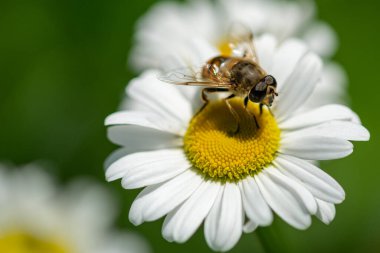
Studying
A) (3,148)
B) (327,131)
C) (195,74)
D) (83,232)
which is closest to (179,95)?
(195,74)

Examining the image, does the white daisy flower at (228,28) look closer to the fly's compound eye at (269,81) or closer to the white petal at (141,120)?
the white petal at (141,120)

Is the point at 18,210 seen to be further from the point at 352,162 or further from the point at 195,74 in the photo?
the point at 352,162

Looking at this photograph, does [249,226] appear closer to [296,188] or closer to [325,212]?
[296,188]

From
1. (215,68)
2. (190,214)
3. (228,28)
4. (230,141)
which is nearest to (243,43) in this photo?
(215,68)

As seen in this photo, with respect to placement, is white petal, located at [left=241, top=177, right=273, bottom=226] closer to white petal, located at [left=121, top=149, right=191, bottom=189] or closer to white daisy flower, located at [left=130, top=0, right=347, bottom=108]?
white petal, located at [left=121, top=149, right=191, bottom=189]

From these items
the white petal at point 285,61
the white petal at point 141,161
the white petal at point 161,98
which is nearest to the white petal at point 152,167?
the white petal at point 141,161

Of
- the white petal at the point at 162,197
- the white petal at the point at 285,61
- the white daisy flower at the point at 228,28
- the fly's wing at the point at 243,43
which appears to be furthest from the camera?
the white daisy flower at the point at 228,28
